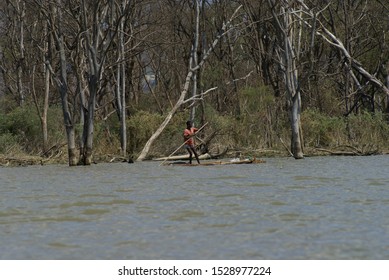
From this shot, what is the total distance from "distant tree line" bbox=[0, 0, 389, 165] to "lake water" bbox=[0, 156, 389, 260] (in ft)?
36.6

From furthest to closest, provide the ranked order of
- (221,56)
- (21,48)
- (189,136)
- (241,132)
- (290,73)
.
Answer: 1. (221,56)
2. (21,48)
3. (241,132)
4. (290,73)
5. (189,136)

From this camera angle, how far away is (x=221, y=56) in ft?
167

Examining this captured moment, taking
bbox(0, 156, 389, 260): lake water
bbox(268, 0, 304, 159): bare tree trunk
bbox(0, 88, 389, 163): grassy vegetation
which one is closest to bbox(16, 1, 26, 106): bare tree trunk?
bbox(0, 88, 389, 163): grassy vegetation

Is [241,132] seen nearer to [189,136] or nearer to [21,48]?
[189,136]

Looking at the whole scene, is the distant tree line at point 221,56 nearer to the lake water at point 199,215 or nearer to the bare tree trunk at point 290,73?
the bare tree trunk at point 290,73

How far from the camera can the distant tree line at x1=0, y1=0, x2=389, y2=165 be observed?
38.8m

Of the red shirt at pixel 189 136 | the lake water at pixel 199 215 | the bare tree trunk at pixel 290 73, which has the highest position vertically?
the bare tree trunk at pixel 290 73

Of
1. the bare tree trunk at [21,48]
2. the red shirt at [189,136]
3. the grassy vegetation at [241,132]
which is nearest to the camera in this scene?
the red shirt at [189,136]

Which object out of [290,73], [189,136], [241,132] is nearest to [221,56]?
[241,132]

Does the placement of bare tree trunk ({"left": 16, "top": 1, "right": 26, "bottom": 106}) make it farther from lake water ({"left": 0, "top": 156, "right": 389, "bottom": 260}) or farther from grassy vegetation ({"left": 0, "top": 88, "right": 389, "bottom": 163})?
lake water ({"left": 0, "top": 156, "right": 389, "bottom": 260})

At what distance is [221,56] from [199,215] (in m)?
34.9

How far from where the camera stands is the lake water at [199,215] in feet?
40.7

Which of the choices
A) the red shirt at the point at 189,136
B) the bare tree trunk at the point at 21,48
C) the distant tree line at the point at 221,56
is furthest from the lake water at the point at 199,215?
the bare tree trunk at the point at 21,48

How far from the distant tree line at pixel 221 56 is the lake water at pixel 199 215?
36.6ft
